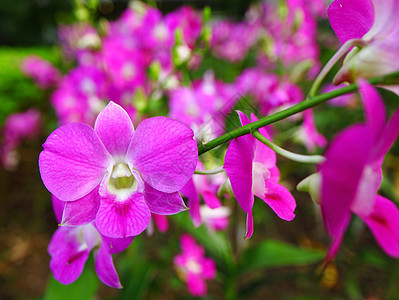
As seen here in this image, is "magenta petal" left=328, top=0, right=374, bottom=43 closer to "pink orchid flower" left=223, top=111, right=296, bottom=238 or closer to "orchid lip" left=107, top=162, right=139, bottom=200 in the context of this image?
"pink orchid flower" left=223, top=111, right=296, bottom=238

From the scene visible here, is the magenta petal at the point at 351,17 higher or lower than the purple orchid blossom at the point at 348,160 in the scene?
higher

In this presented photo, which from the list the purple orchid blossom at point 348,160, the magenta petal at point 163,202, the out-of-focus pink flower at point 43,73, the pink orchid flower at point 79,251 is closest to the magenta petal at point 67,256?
the pink orchid flower at point 79,251

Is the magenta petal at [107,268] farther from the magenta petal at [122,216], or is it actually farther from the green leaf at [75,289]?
→ the green leaf at [75,289]

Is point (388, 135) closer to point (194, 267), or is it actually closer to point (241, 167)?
point (241, 167)

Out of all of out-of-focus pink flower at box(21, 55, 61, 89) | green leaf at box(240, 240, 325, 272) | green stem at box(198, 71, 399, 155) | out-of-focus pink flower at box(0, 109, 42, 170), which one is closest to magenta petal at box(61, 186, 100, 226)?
green stem at box(198, 71, 399, 155)

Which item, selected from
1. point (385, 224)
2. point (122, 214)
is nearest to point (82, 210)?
point (122, 214)

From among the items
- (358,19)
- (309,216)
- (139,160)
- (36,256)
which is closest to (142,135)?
(139,160)
